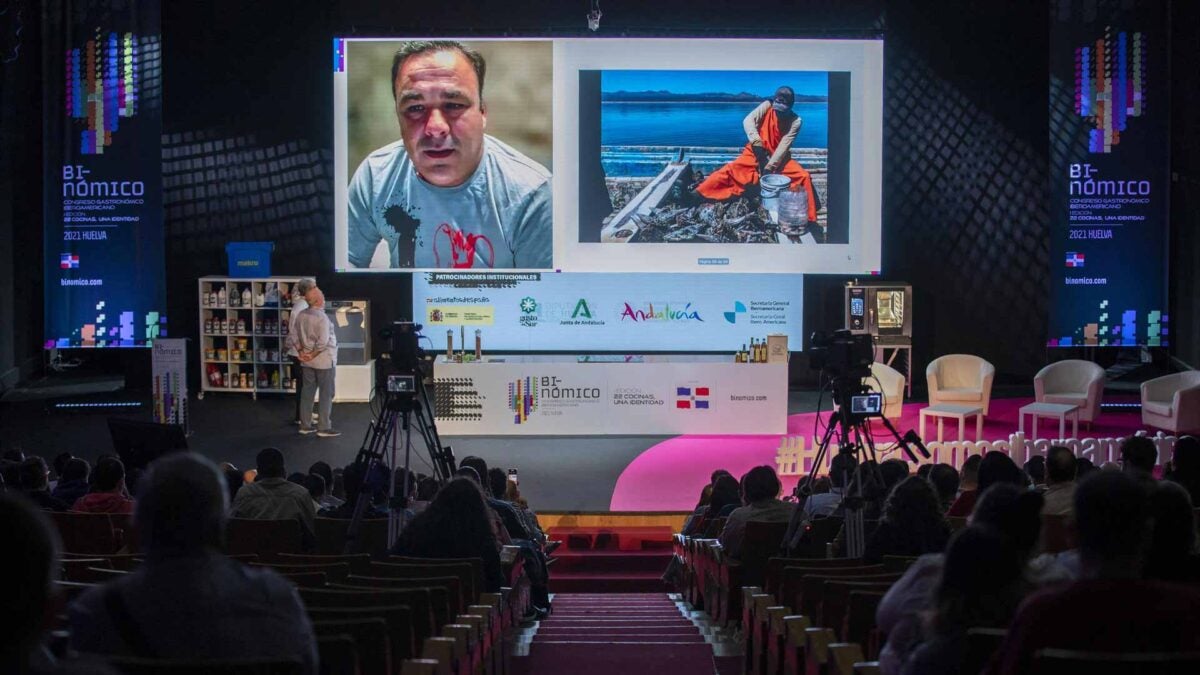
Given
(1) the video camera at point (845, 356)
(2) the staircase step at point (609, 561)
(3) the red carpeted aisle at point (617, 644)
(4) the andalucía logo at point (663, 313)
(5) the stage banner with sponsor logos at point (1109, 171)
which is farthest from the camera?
(4) the andalucía logo at point (663, 313)

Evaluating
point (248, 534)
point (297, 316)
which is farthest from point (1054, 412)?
point (248, 534)

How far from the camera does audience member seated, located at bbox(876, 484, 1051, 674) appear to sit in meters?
2.81

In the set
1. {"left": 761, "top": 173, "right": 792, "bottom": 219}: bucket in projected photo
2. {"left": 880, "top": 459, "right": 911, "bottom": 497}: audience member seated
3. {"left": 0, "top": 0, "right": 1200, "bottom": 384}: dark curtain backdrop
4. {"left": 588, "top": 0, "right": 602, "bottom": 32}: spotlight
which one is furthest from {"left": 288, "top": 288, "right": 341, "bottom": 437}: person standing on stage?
{"left": 880, "top": 459, "right": 911, "bottom": 497}: audience member seated

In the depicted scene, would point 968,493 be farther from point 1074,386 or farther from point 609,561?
point 1074,386

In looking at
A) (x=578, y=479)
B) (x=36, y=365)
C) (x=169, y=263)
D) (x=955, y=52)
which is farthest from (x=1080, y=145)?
(x=36, y=365)

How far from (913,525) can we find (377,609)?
2.08 metres

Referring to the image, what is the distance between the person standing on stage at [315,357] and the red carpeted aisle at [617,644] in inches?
226

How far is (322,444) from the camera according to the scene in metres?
11.4

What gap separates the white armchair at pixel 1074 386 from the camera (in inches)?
471

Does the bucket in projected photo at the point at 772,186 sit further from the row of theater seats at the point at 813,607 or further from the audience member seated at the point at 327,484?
the row of theater seats at the point at 813,607

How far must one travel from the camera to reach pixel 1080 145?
1380cm

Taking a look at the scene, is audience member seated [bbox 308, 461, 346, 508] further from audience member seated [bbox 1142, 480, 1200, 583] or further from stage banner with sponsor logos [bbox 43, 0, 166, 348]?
stage banner with sponsor logos [bbox 43, 0, 166, 348]

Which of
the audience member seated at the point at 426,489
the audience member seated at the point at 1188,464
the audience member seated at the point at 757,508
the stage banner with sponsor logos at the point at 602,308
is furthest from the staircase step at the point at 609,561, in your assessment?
the stage banner with sponsor logos at the point at 602,308

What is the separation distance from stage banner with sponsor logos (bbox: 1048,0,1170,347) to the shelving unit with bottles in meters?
8.13
